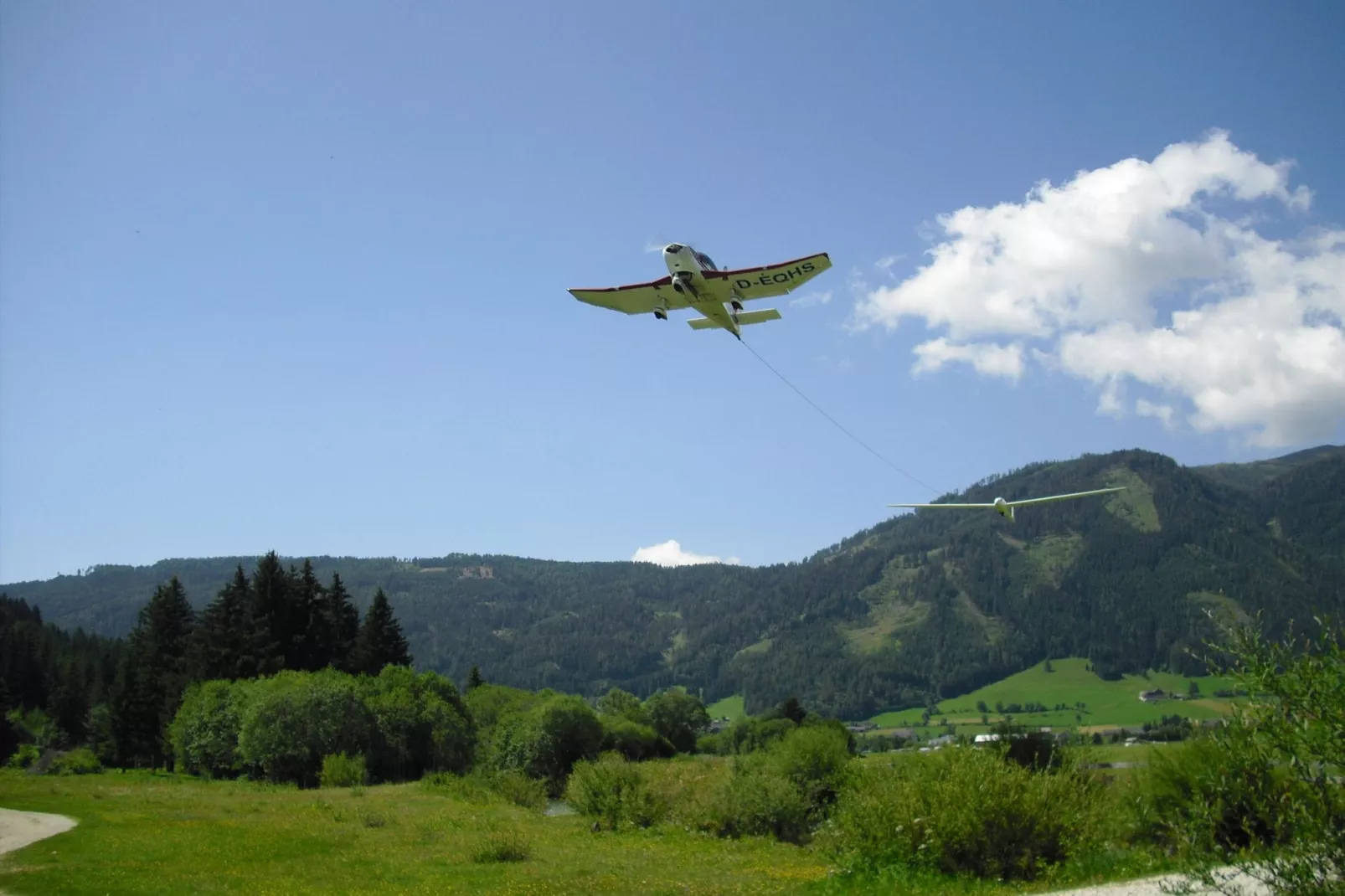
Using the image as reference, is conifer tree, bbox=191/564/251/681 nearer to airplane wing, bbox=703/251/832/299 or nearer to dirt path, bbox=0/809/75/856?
dirt path, bbox=0/809/75/856

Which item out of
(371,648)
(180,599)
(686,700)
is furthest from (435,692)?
(686,700)

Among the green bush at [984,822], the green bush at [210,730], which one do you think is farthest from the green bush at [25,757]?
the green bush at [984,822]

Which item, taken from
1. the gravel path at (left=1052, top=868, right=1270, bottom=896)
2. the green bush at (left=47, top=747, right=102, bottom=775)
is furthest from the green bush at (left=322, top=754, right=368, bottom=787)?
the gravel path at (left=1052, top=868, right=1270, bottom=896)

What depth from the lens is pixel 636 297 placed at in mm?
27500

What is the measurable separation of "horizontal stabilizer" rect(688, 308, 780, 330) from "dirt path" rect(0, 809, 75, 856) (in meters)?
26.0

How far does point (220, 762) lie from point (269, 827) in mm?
34627

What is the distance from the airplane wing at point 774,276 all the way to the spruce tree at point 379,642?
215 ft

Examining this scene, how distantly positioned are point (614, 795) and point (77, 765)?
186ft

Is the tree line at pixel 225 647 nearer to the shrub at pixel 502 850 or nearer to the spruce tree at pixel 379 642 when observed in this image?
the spruce tree at pixel 379 642

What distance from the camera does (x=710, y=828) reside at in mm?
40781

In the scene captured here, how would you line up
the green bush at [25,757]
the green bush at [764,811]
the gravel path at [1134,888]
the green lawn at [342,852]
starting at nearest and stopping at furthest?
the gravel path at [1134,888]
the green lawn at [342,852]
the green bush at [764,811]
the green bush at [25,757]

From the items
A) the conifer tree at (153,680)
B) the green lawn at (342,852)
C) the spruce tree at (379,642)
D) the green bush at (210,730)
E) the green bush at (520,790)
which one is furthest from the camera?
the spruce tree at (379,642)

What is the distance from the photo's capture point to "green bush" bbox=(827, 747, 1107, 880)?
2512 cm

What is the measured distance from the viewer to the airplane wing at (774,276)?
81.7 ft
